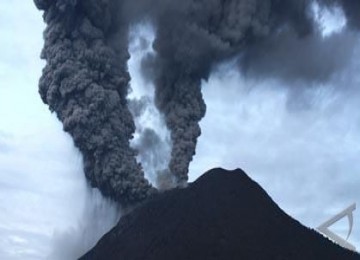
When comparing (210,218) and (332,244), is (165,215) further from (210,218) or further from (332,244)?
(332,244)

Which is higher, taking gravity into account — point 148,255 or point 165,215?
point 165,215

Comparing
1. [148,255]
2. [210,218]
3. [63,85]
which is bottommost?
[148,255]

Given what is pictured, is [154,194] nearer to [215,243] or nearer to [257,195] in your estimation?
[215,243]

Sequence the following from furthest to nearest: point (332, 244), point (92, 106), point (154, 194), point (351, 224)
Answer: point (351, 224), point (332, 244), point (154, 194), point (92, 106)

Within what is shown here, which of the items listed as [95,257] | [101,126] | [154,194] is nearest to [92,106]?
[101,126]

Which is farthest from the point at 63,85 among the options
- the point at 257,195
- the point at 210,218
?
the point at 257,195

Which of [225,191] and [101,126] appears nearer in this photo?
[101,126]

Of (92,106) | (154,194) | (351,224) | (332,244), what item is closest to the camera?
(92,106)
